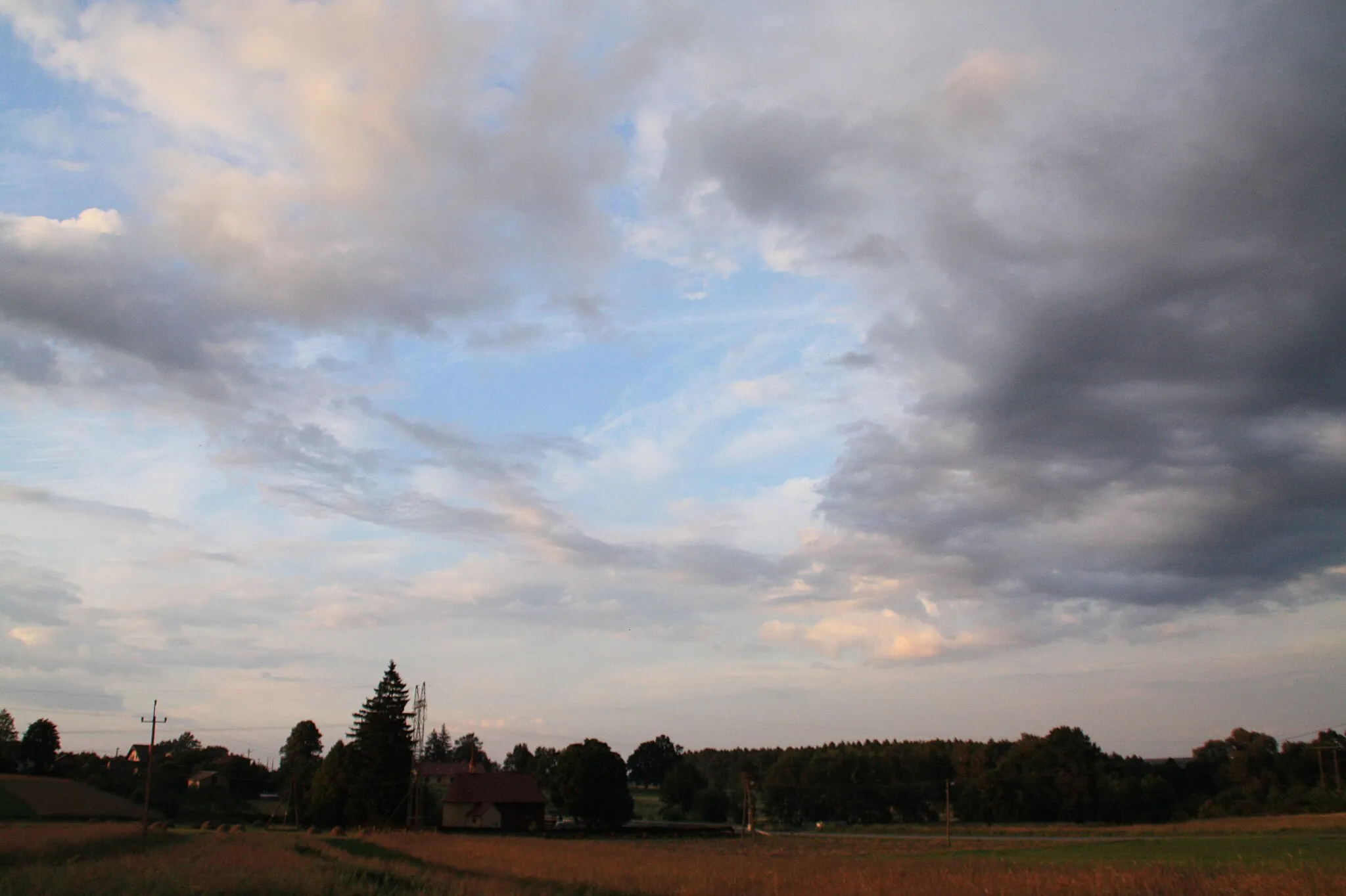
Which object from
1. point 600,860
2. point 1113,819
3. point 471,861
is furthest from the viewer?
point 1113,819

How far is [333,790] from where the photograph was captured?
77.4 metres

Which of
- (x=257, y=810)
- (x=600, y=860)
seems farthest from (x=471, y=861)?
(x=257, y=810)

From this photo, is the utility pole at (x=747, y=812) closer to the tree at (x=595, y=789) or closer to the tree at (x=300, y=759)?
the tree at (x=595, y=789)

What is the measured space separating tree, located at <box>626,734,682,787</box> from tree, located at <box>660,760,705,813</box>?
55.2m

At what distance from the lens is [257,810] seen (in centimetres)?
10631

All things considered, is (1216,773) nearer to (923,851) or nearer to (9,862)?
(923,851)

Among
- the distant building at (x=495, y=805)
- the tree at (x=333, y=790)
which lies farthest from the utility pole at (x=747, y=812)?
the tree at (x=333, y=790)

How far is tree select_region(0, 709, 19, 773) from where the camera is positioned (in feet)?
331

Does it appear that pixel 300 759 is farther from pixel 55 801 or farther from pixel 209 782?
pixel 55 801

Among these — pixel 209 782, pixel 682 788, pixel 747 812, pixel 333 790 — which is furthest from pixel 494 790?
pixel 209 782

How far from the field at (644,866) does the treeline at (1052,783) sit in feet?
147

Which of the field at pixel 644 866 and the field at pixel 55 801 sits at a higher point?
the field at pixel 644 866

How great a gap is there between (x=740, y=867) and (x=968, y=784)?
8966 centimetres

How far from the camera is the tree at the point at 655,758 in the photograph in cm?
16525
